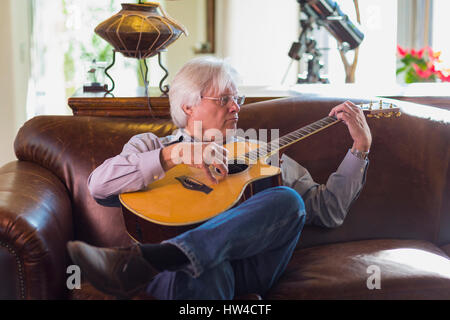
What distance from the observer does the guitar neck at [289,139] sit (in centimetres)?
180

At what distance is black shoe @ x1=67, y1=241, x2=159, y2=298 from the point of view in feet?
4.23

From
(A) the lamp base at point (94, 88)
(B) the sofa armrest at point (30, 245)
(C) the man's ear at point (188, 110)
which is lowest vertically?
(B) the sofa armrest at point (30, 245)

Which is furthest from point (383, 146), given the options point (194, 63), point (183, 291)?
point (183, 291)

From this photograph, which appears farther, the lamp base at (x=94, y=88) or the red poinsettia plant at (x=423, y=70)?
the red poinsettia plant at (x=423, y=70)

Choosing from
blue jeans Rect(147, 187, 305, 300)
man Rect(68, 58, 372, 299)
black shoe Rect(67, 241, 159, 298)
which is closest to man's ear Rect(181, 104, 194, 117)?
man Rect(68, 58, 372, 299)

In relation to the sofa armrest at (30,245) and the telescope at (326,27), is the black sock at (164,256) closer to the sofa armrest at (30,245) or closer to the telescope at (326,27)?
the sofa armrest at (30,245)

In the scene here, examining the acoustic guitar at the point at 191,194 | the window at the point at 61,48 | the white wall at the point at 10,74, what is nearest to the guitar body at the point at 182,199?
the acoustic guitar at the point at 191,194

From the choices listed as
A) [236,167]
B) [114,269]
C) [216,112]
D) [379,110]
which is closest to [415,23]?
[379,110]

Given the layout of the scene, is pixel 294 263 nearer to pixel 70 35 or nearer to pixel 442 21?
pixel 442 21

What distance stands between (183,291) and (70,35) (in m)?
3.98

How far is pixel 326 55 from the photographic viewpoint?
4.54m

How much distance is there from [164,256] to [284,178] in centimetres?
65

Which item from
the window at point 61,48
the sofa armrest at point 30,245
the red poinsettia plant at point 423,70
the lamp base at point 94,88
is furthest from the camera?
the window at point 61,48

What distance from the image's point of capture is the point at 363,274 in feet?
5.32
